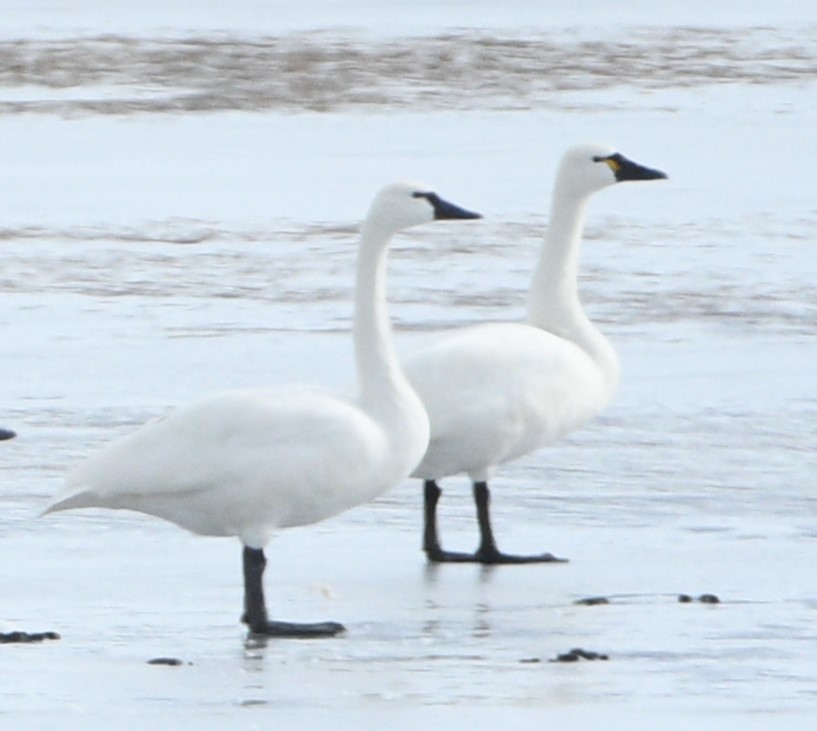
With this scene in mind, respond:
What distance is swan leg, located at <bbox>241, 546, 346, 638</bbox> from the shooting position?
6496 mm

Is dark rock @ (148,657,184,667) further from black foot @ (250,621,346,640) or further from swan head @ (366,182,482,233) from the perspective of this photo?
swan head @ (366,182,482,233)

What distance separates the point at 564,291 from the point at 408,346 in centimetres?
62

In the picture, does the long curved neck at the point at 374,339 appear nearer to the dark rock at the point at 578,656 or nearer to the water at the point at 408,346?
the water at the point at 408,346

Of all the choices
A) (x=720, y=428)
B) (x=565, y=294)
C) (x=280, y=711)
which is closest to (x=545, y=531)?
(x=565, y=294)

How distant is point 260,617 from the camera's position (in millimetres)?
6605

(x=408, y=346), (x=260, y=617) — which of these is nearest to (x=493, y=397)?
(x=408, y=346)

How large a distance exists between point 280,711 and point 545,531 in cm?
271

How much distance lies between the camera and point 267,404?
6.81 metres

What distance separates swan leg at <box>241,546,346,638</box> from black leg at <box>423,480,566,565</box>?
3.65ft

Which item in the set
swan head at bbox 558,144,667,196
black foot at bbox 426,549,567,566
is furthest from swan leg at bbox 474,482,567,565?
swan head at bbox 558,144,667,196

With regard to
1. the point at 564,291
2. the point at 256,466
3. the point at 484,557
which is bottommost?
the point at 484,557

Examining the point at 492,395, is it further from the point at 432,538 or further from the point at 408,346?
the point at 408,346

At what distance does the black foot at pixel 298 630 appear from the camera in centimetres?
647

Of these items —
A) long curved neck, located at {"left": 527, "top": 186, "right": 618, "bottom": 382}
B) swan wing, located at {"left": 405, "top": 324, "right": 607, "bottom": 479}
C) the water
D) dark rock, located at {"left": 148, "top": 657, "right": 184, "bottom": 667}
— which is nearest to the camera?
the water
